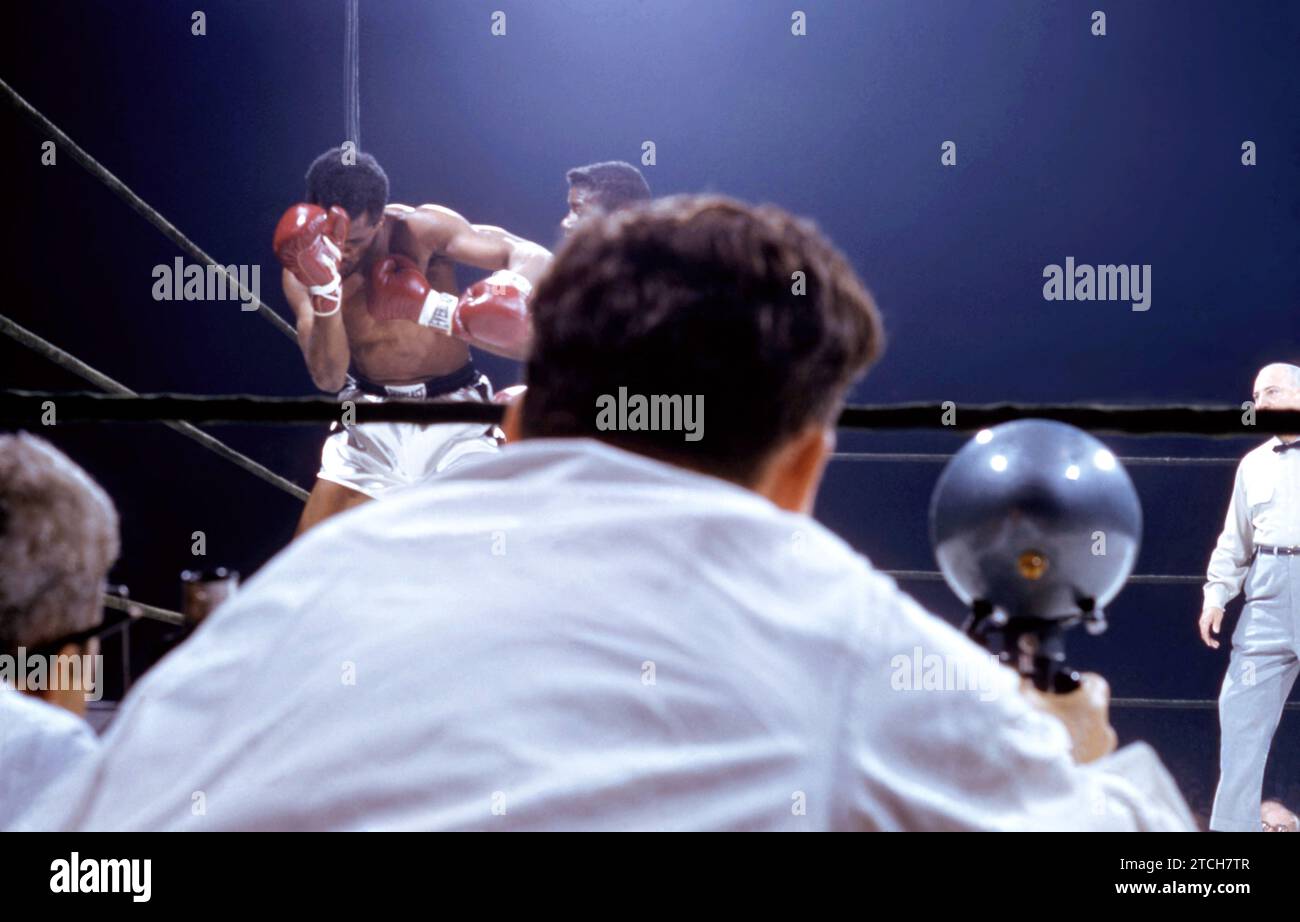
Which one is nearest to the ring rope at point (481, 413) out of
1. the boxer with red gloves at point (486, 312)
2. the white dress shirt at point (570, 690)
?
the white dress shirt at point (570, 690)

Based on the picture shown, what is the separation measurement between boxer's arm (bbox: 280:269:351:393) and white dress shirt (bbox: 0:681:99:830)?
2.47 m

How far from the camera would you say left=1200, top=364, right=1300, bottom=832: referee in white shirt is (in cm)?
287

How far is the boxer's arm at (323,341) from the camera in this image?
9.93 feet

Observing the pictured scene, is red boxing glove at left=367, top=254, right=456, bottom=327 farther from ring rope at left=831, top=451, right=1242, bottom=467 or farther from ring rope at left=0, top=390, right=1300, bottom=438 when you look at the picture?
ring rope at left=0, top=390, right=1300, bottom=438

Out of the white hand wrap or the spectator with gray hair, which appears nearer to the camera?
the spectator with gray hair

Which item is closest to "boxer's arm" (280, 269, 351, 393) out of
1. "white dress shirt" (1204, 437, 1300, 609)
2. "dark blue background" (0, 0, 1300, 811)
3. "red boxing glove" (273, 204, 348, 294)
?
"red boxing glove" (273, 204, 348, 294)

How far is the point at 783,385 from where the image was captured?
0.53m

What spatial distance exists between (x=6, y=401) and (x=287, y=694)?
28.5 inches

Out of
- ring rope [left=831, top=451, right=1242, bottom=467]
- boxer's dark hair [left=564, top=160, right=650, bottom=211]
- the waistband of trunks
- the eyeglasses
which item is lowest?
the eyeglasses

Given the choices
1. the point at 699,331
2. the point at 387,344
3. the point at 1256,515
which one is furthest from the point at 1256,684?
the point at 699,331

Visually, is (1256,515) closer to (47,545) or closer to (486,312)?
(486,312)

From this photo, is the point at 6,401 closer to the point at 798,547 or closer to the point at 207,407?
the point at 207,407

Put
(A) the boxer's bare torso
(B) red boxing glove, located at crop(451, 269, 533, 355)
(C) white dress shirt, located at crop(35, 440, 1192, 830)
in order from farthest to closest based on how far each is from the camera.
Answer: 1. (A) the boxer's bare torso
2. (B) red boxing glove, located at crop(451, 269, 533, 355)
3. (C) white dress shirt, located at crop(35, 440, 1192, 830)

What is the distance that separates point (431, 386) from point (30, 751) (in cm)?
259
